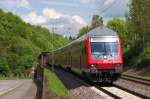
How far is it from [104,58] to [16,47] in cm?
13249

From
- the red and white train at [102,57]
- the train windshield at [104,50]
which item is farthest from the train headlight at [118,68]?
the train windshield at [104,50]

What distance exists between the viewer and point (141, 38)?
6556 centimetres

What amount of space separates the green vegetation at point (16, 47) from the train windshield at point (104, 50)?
98.4 m

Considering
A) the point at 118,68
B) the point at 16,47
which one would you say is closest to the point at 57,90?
the point at 118,68

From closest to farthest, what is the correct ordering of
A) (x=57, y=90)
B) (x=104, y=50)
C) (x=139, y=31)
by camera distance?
(x=57, y=90)
(x=104, y=50)
(x=139, y=31)

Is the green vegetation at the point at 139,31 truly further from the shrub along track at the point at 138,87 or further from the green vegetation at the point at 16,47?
the green vegetation at the point at 16,47

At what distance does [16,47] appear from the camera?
161 m

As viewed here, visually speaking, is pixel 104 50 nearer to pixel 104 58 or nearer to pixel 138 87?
pixel 104 58

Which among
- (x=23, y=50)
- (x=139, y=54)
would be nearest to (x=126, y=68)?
(x=139, y=54)

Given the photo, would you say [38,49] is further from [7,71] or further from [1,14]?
[7,71]

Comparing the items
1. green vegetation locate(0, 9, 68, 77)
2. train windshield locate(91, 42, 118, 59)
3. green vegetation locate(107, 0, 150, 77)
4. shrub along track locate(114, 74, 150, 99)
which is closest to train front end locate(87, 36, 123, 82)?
train windshield locate(91, 42, 118, 59)

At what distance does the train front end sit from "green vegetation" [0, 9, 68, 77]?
98381 millimetres

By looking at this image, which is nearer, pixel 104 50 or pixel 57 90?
pixel 57 90

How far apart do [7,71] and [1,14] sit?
50.5 m
